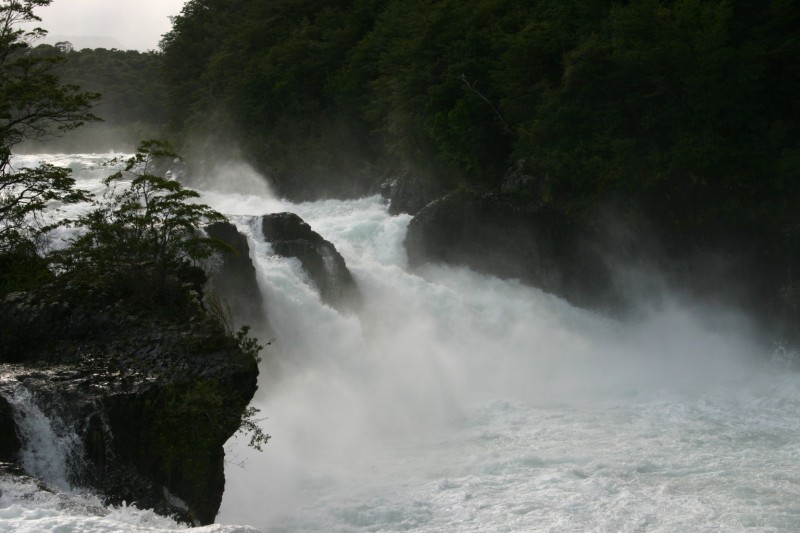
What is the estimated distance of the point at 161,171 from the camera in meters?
47.9

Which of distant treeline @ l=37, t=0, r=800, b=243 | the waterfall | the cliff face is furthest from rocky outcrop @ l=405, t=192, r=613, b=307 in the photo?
the waterfall

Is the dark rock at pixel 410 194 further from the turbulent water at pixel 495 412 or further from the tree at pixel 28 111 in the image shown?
the tree at pixel 28 111

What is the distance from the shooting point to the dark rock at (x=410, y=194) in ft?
98.1

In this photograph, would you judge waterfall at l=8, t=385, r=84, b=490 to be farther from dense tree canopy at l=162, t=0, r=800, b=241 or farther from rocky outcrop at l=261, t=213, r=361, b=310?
dense tree canopy at l=162, t=0, r=800, b=241

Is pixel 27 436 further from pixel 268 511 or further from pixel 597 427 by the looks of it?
pixel 597 427

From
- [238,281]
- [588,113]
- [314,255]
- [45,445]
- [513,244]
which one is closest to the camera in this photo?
[45,445]

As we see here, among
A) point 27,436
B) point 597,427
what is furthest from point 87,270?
point 597,427

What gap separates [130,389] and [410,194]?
1987cm

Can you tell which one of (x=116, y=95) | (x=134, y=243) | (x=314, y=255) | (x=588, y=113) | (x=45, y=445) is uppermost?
(x=116, y=95)

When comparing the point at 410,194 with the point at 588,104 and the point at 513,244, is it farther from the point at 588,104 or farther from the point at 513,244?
the point at 588,104

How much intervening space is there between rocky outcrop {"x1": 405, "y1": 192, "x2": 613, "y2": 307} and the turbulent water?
0.59 meters

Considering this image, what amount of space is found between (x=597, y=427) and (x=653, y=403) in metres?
2.48

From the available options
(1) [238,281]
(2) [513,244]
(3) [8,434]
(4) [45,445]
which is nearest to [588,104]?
(2) [513,244]

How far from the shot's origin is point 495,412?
62.6 feet
